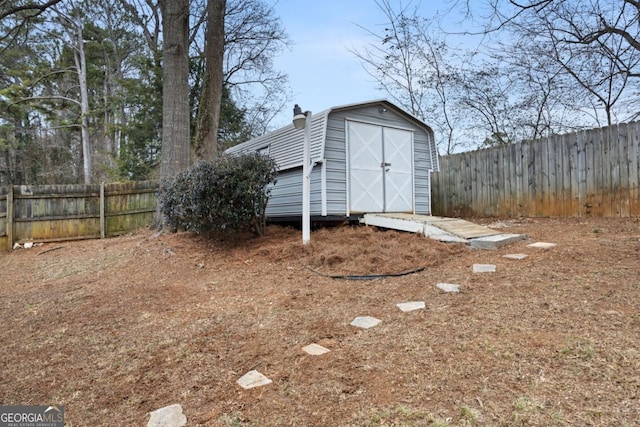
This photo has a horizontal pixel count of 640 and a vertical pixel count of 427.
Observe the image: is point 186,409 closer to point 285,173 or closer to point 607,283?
point 607,283

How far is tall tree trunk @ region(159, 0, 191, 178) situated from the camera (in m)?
7.01

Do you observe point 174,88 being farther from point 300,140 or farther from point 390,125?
point 390,125

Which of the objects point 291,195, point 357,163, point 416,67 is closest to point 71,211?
point 291,195

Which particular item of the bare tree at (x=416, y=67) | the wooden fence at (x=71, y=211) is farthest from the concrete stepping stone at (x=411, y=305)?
the bare tree at (x=416, y=67)

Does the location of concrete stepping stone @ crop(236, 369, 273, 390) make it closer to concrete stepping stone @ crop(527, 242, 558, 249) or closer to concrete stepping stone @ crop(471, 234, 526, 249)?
concrete stepping stone @ crop(471, 234, 526, 249)

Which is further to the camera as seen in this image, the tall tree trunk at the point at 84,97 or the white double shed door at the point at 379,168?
the tall tree trunk at the point at 84,97

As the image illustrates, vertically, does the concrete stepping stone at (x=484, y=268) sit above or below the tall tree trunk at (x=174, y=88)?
below

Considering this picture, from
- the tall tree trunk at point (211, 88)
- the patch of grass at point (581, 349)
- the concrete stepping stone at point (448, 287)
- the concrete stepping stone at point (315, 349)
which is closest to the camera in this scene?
the patch of grass at point (581, 349)

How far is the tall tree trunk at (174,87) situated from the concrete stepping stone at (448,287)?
5637 millimetres

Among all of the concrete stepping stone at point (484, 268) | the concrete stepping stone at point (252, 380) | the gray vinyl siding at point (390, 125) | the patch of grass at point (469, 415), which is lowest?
the concrete stepping stone at point (252, 380)

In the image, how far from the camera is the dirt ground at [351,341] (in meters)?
1.62

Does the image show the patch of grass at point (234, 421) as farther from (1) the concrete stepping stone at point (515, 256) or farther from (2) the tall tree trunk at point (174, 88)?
(2) the tall tree trunk at point (174, 88)

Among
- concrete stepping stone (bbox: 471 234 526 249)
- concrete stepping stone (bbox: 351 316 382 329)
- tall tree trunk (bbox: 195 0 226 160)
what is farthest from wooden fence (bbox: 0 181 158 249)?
concrete stepping stone (bbox: 351 316 382 329)

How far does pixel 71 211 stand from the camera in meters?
8.16
